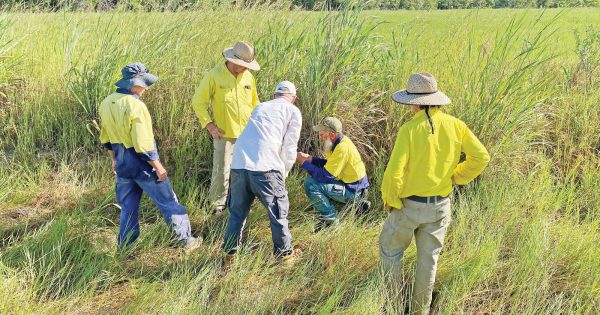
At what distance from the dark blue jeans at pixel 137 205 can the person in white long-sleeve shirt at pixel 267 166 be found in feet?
1.32

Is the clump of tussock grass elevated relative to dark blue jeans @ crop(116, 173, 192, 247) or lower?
lower

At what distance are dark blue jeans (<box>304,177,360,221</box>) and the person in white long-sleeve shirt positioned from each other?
0.64 m

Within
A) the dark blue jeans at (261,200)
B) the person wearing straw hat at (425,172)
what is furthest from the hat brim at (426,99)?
the dark blue jeans at (261,200)

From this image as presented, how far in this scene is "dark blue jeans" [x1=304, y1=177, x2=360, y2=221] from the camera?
4.10m

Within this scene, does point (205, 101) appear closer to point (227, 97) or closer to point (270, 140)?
point (227, 97)

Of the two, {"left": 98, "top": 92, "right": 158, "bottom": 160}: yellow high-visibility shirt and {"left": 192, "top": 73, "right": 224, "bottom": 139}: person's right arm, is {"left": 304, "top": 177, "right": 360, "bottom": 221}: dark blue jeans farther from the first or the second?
{"left": 98, "top": 92, "right": 158, "bottom": 160}: yellow high-visibility shirt

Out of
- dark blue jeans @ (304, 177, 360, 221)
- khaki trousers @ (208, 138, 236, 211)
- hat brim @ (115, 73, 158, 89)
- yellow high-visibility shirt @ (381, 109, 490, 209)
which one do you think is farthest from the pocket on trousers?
hat brim @ (115, 73, 158, 89)

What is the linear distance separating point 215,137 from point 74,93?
180cm

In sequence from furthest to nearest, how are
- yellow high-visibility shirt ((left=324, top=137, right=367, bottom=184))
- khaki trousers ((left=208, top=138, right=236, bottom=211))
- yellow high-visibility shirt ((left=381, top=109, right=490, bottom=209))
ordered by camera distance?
khaki trousers ((left=208, top=138, right=236, bottom=211)), yellow high-visibility shirt ((left=324, top=137, right=367, bottom=184)), yellow high-visibility shirt ((left=381, top=109, right=490, bottom=209))

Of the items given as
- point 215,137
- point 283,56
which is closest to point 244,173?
point 215,137

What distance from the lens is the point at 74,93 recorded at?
4.82 m

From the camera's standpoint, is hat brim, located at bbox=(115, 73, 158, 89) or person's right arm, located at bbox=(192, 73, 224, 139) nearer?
hat brim, located at bbox=(115, 73, 158, 89)

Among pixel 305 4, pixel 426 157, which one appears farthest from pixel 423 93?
pixel 305 4

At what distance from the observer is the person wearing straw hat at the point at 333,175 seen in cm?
399
